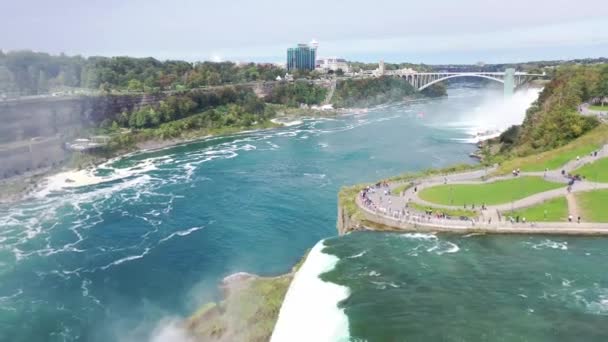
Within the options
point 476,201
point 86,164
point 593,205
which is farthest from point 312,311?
point 86,164

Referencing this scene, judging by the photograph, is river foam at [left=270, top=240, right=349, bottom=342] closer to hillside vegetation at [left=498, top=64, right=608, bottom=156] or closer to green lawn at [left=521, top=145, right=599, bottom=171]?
green lawn at [left=521, top=145, right=599, bottom=171]

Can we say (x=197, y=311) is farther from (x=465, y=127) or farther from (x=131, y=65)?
(x=131, y=65)

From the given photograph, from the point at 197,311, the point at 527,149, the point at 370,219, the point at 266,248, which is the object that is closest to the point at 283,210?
the point at 266,248

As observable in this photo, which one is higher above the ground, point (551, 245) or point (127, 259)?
point (551, 245)

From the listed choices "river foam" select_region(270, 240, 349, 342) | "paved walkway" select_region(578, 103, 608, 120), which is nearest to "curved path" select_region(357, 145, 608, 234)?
"river foam" select_region(270, 240, 349, 342)

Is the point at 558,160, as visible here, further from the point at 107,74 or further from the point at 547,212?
the point at 107,74
